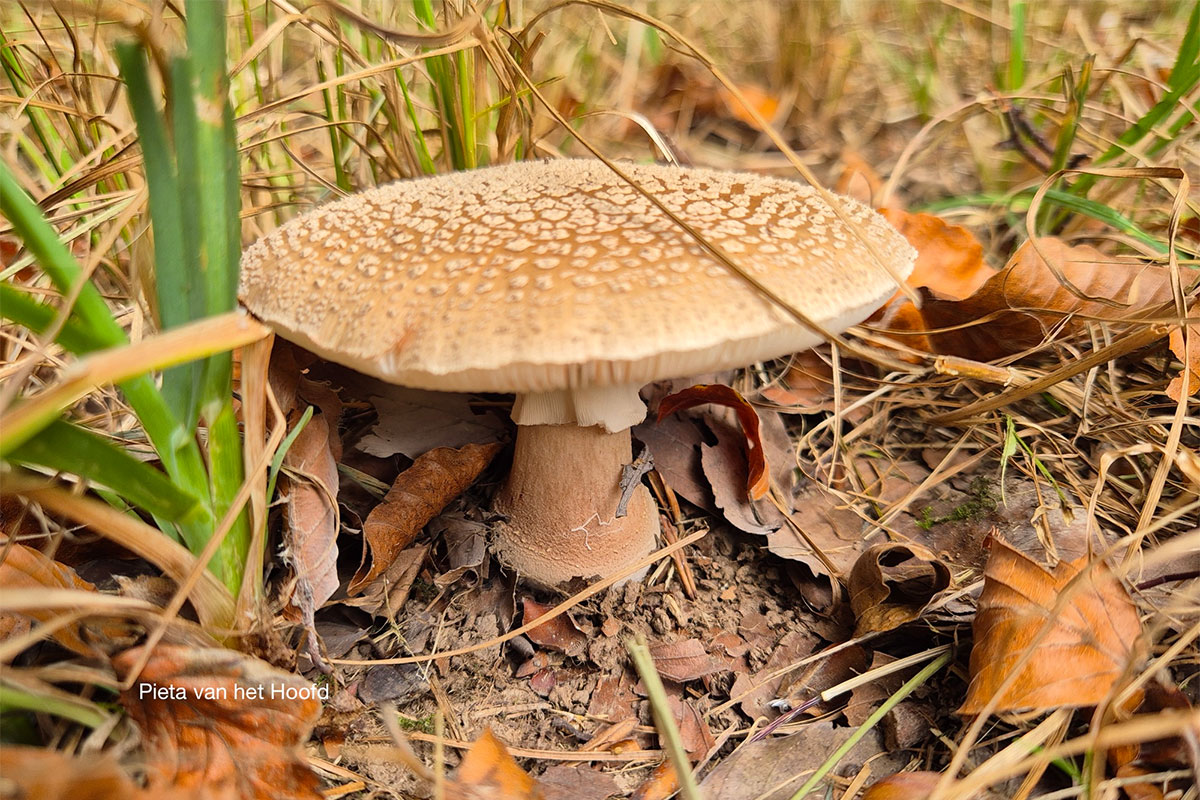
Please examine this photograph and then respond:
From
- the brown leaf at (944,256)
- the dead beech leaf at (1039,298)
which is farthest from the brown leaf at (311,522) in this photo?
the brown leaf at (944,256)

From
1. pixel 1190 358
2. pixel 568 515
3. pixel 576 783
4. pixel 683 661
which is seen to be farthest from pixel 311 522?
pixel 1190 358

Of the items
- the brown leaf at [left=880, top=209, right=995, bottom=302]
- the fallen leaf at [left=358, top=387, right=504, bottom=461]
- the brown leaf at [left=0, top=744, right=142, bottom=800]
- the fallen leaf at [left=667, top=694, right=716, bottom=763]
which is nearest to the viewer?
the brown leaf at [left=0, top=744, right=142, bottom=800]

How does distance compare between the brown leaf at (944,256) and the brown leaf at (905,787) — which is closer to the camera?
the brown leaf at (905,787)

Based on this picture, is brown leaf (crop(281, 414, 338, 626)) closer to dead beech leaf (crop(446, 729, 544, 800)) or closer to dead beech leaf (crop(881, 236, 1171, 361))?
dead beech leaf (crop(446, 729, 544, 800))

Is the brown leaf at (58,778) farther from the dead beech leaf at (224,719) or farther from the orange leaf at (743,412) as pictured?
the orange leaf at (743,412)

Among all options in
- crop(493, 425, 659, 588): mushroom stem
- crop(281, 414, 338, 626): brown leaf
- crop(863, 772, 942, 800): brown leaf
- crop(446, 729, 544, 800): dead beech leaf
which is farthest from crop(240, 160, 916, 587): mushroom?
crop(863, 772, 942, 800): brown leaf
